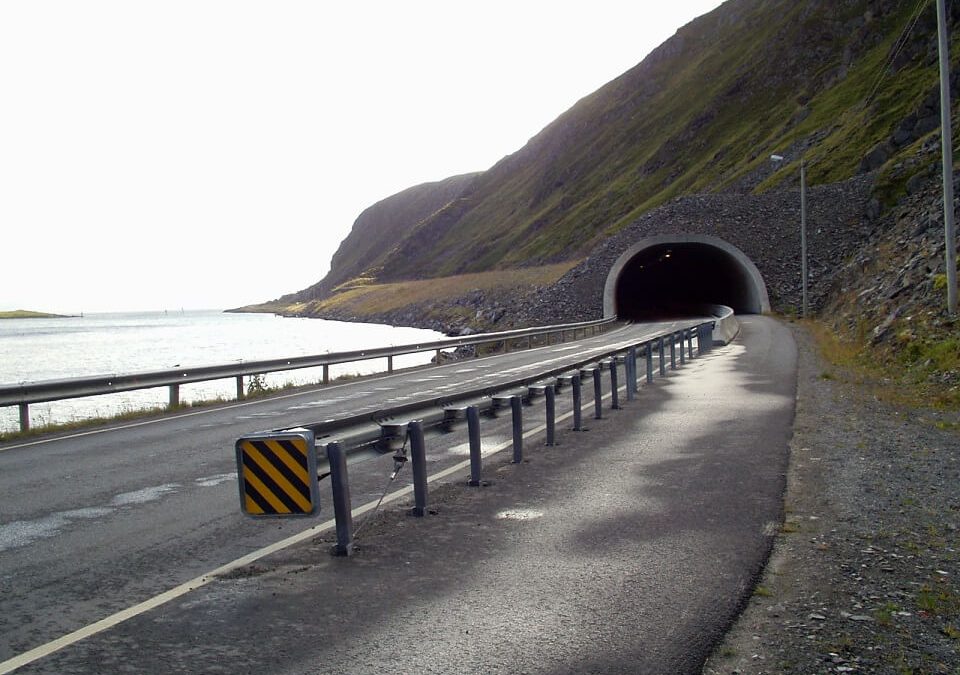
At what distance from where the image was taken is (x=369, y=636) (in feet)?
15.7

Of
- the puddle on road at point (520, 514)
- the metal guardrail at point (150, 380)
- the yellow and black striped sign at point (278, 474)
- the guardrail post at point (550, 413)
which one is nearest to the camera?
the yellow and black striped sign at point (278, 474)

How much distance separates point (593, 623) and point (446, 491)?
12.4 feet

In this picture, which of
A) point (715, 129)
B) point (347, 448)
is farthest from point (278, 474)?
point (715, 129)

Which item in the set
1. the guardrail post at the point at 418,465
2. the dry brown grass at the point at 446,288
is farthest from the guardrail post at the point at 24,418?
the dry brown grass at the point at 446,288

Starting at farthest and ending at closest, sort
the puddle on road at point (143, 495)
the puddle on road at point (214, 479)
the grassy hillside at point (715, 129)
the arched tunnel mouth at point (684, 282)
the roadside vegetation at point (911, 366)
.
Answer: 1. the grassy hillside at point (715, 129)
2. the arched tunnel mouth at point (684, 282)
3. the roadside vegetation at point (911, 366)
4. the puddle on road at point (214, 479)
5. the puddle on road at point (143, 495)

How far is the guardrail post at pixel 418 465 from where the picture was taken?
24.6 feet

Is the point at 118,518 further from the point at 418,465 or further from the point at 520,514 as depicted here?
the point at 520,514

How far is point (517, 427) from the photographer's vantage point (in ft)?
32.5

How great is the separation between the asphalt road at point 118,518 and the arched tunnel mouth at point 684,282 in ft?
144

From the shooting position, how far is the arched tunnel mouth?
55094 millimetres

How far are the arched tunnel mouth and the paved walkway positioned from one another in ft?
149

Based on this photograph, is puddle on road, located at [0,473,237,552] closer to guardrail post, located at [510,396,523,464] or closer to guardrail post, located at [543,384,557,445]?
guardrail post, located at [510,396,523,464]

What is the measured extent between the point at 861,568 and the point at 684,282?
253 ft

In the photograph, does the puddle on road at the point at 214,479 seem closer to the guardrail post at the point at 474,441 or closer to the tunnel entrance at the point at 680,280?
the guardrail post at the point at 474,441
